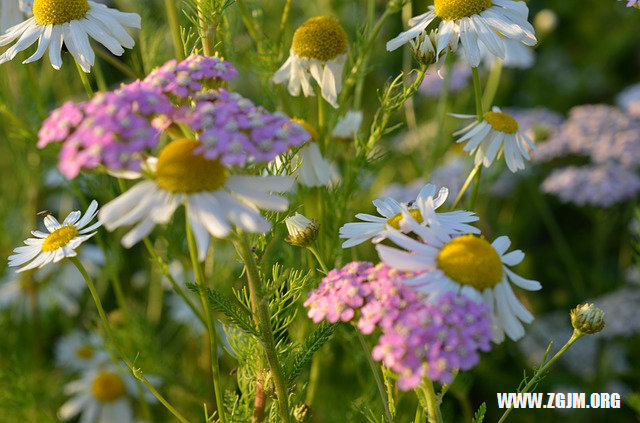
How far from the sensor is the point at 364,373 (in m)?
2.29

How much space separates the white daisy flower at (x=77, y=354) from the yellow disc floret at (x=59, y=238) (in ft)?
4.86

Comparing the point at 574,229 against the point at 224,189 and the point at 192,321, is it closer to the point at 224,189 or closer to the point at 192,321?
the point at 192,321

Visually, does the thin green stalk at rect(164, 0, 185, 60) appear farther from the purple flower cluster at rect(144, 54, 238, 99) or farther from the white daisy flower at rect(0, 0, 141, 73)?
the purple flower cluster at rect(144, 54, 238, 99)

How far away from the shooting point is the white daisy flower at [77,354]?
288cm

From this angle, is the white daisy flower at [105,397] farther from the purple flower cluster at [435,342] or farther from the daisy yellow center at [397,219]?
the purple flower cluster at [435,342]

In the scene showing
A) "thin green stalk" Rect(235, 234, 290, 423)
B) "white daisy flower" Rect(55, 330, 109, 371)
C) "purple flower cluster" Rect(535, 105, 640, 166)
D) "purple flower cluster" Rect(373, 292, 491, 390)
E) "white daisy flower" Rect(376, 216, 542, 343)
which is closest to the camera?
"purple flower cluster" Rect(373, 292, 491, 390)

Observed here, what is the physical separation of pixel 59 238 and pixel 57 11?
562 millimetres

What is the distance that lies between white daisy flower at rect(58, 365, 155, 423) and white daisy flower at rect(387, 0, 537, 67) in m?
1.83

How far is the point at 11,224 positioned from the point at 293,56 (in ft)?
5.81

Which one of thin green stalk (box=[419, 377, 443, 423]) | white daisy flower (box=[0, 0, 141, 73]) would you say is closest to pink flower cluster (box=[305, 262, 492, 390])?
thin green stalk (box=[419, 377, 443, 423])

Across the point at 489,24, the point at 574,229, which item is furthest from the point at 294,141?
the point at 574,229

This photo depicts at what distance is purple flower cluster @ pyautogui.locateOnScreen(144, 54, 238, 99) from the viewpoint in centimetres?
115

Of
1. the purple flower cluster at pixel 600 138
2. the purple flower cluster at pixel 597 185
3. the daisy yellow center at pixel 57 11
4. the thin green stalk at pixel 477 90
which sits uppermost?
the daisy yellow center at pixel 57 11

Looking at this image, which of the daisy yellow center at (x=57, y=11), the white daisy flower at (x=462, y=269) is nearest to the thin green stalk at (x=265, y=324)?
the white daisy flower at (x=462, y=269)
